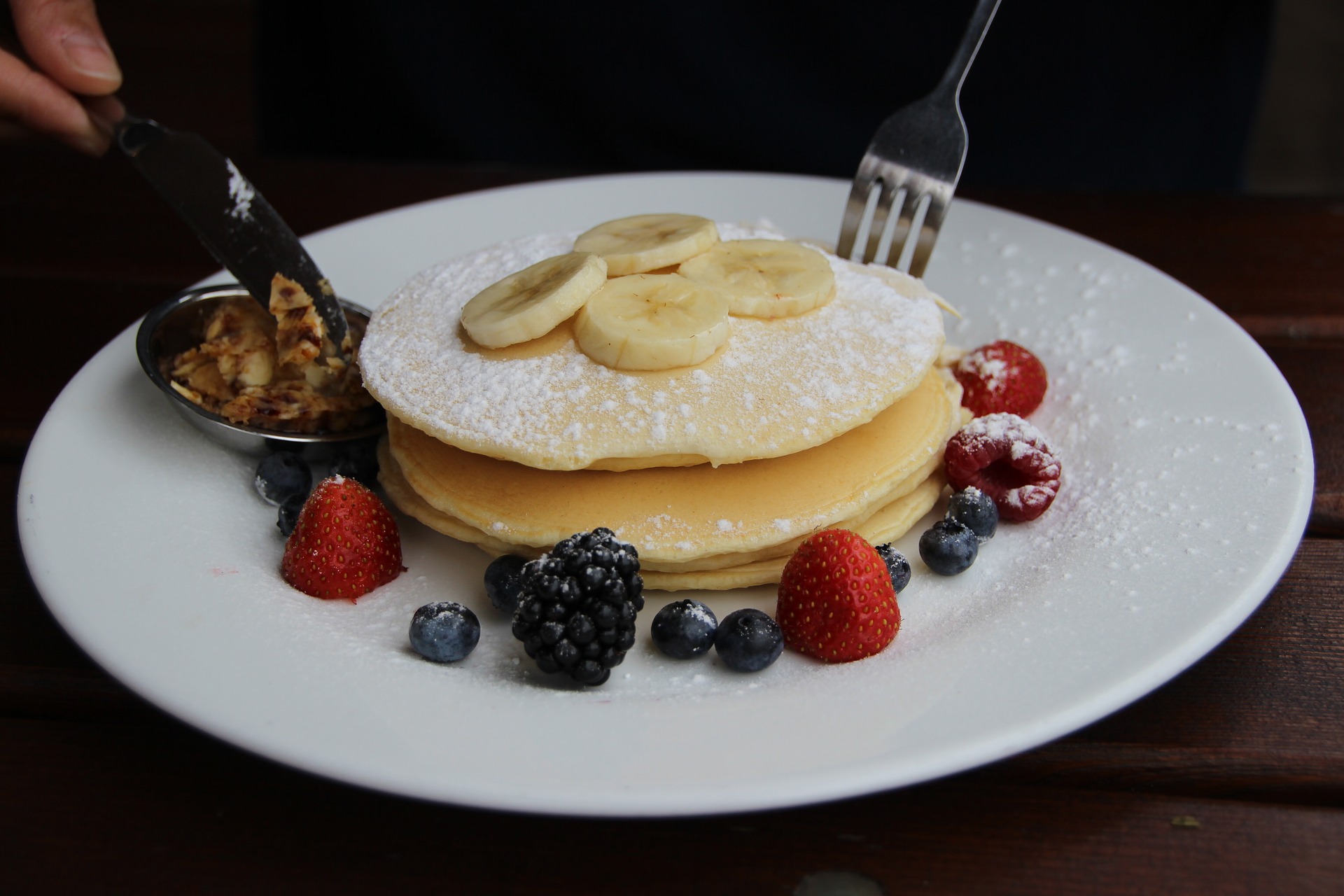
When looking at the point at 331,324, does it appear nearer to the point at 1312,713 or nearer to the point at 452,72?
the point at 452,72

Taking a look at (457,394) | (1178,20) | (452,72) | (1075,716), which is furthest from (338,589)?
(1178,20)

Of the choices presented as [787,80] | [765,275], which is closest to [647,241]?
[765,275]

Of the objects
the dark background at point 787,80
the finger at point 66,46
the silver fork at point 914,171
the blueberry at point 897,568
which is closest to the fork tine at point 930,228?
the silver fork at point 914,171

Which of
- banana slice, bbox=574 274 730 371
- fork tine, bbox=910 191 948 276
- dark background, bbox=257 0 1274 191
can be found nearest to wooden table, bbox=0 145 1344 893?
banana slice, bbox=574 274 730 371

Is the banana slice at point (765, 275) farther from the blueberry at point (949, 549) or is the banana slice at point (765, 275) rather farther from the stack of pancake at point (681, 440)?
the blueberry at point (949, 549)

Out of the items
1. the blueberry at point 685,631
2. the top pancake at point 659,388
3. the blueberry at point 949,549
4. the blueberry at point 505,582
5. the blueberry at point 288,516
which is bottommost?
the blueberry at point 288,516

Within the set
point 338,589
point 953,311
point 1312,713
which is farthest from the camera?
point 953,311
